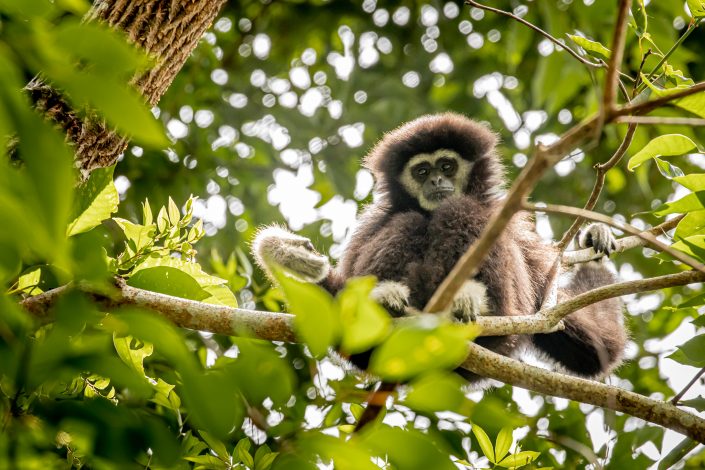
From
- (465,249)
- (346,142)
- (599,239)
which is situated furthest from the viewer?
(346,142)

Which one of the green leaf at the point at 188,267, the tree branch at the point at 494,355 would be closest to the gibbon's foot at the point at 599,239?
the tree branch at the point at 494,355

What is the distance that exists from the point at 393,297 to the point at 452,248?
43cm

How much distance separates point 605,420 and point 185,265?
2446mm

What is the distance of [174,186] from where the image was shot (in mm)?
6578

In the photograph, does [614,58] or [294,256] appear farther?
[294,256]

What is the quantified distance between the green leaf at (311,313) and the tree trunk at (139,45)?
2.07 metres

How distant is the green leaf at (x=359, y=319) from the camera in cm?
122

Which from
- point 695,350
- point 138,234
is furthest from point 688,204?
point 138,234

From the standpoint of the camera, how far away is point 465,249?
3869 millimetres

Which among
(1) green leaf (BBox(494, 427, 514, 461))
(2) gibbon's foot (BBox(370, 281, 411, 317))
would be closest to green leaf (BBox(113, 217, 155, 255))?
(2) gibbon's foot (BBox(370, 281, 411, 317))

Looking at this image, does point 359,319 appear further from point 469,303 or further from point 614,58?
point 469,303

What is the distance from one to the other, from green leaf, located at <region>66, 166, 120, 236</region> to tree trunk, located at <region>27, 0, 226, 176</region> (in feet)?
1.18

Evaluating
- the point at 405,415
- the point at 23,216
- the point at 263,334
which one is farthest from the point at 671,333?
the point at 23,216

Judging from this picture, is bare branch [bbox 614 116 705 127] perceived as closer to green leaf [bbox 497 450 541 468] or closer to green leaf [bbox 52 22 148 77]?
green leaf [bbox 52 22 148 77]
